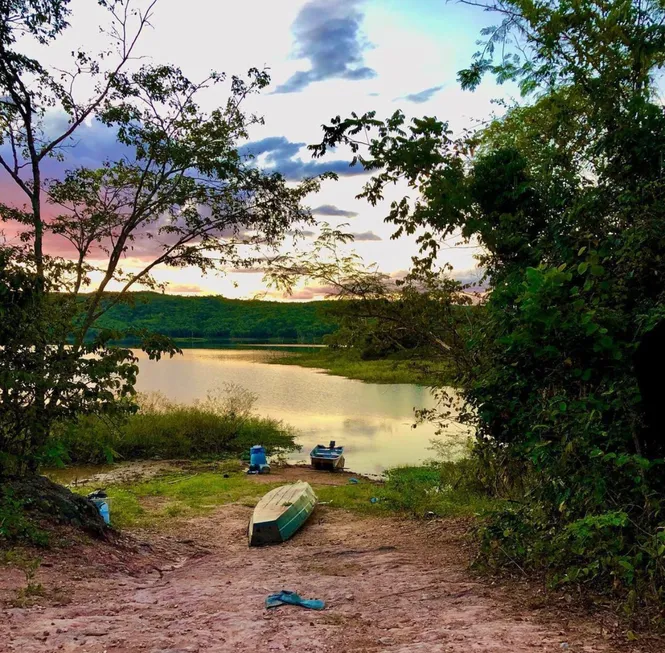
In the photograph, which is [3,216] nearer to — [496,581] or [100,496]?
A: [100,496]

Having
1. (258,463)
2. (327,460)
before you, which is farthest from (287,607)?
(327,460)

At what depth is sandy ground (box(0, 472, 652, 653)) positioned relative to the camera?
11.3 feet

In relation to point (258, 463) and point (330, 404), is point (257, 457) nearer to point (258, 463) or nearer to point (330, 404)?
point (258, 463)

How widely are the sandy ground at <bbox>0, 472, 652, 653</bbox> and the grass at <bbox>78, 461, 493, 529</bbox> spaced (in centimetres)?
188

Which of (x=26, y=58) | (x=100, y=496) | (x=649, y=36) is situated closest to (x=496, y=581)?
(x=649, y=36)

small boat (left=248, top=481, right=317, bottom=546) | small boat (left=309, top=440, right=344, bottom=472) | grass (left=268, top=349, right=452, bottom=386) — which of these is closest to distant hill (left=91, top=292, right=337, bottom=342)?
grass (left=268, top=349, right=452, bottom=386)

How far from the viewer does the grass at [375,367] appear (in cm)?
880

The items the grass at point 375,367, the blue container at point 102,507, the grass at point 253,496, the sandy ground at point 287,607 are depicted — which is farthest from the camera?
the grass at point 253,496

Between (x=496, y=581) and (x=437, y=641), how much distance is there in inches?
56.4

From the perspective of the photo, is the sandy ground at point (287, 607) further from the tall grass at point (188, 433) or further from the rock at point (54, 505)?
the tall grass at point (188, 433)

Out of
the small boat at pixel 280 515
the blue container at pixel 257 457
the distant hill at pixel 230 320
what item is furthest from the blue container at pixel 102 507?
the distant hill at pixel 230 320

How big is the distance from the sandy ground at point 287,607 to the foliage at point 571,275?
61 centimetres

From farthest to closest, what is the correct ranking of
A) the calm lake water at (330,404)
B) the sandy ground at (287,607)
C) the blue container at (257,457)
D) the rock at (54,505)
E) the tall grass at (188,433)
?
the calm lake water at (330,404) → the tall grass at (188,433) → the blue container at (257,457) → the rock at (54,505) → the sandy ground at (287,607)

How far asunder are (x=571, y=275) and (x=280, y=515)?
6181 millimetres
